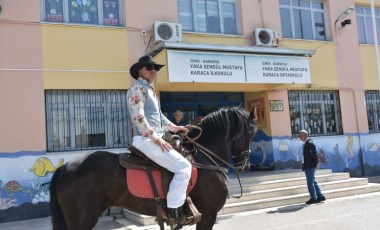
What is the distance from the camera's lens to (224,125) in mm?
5195

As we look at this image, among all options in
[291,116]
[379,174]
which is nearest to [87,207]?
[291,116]

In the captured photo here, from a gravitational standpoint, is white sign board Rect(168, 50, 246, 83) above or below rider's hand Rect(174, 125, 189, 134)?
above

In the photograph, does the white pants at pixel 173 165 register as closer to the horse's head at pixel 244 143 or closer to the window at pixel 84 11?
the horse's head at pixel 244 143

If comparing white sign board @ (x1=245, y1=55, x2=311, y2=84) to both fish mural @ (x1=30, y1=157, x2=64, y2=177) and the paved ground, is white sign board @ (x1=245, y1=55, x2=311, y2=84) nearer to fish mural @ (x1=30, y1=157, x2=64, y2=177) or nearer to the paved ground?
the paved ground

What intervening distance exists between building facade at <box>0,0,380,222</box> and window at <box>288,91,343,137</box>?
0.13 ft

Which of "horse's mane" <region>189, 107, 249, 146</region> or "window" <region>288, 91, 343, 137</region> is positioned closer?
"horse's mane" <region>189, 107, 249, 146</region>

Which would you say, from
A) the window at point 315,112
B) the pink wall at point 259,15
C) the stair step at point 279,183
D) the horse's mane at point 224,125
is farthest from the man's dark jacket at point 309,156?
the horse's mane at point 224,125

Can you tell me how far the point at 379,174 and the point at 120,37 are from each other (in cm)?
1079

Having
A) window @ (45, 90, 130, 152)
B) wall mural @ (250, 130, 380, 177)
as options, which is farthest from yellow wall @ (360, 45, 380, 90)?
window @ (45, 90, 130, 152)

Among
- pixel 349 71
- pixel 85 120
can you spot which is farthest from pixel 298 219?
pixel 349 71

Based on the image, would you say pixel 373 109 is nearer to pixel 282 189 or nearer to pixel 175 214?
pixel 282 189

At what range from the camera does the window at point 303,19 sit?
45.5 feet

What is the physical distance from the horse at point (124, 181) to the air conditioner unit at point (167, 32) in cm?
632

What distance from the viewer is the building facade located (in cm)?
972
